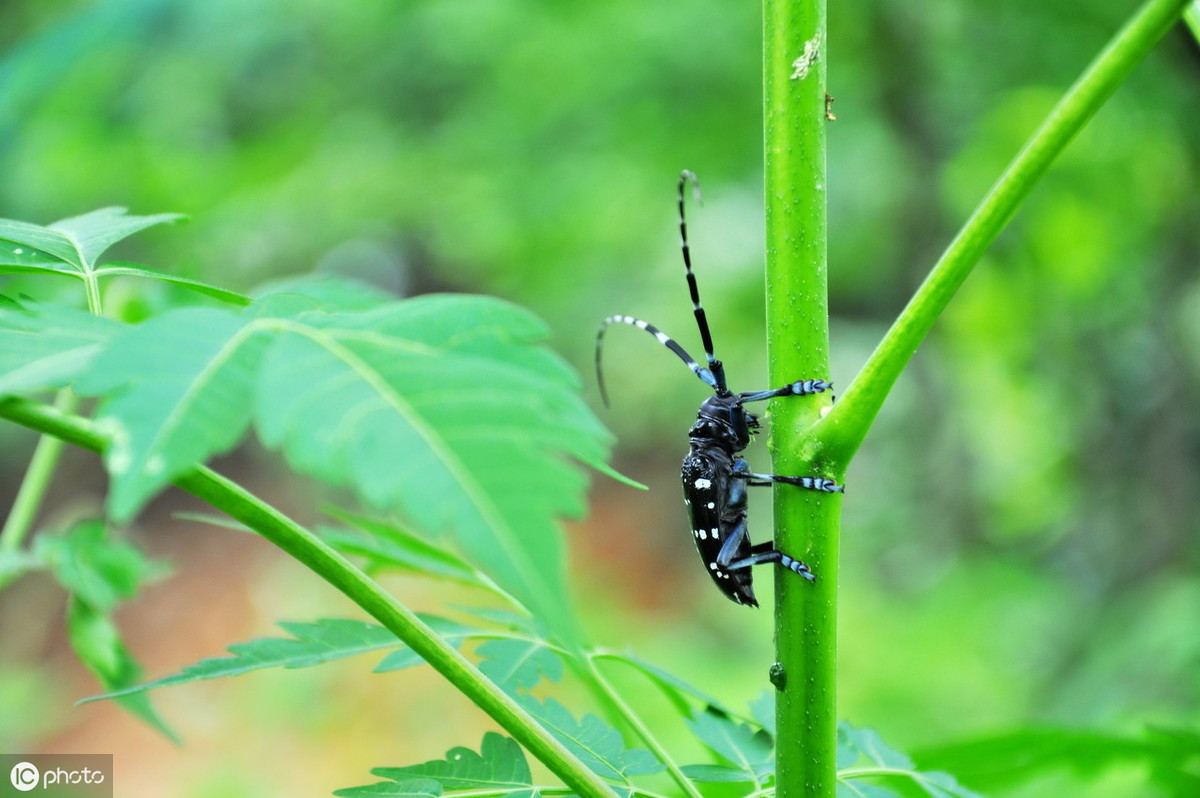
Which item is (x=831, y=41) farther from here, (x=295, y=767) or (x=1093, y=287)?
(x=295, y=767)

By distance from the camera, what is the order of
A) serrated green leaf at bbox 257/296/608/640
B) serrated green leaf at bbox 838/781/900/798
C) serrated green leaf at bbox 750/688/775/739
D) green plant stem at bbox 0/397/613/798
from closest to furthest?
serrated green leaf at bbox 257/296/608/640 < green plant stem at bbox 0/397/613/798 < serrated green leaf at bbox 838/781/900/798 < serrated green leaf at bbox 750/688/775/739

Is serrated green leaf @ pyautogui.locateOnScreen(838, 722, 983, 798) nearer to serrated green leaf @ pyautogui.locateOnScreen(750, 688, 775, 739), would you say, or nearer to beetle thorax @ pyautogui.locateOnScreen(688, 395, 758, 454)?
serrated green leaf @ pyautogui.locateOnScreen(750, 688, 775, 739)

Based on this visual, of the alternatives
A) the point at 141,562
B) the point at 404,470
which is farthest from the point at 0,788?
the point at 404,470

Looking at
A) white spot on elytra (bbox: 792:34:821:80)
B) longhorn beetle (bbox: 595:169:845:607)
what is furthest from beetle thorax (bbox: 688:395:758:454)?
white spot on elytra (bbox: 792:34:821:80)

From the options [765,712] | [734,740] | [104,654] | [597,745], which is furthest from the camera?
[104,654]

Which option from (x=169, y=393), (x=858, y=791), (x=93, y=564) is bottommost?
(x=858, y=791)

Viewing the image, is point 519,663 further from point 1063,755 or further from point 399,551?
point 1063,755

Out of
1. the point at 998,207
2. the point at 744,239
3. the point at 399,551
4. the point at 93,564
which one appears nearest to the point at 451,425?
the point at 998,207
